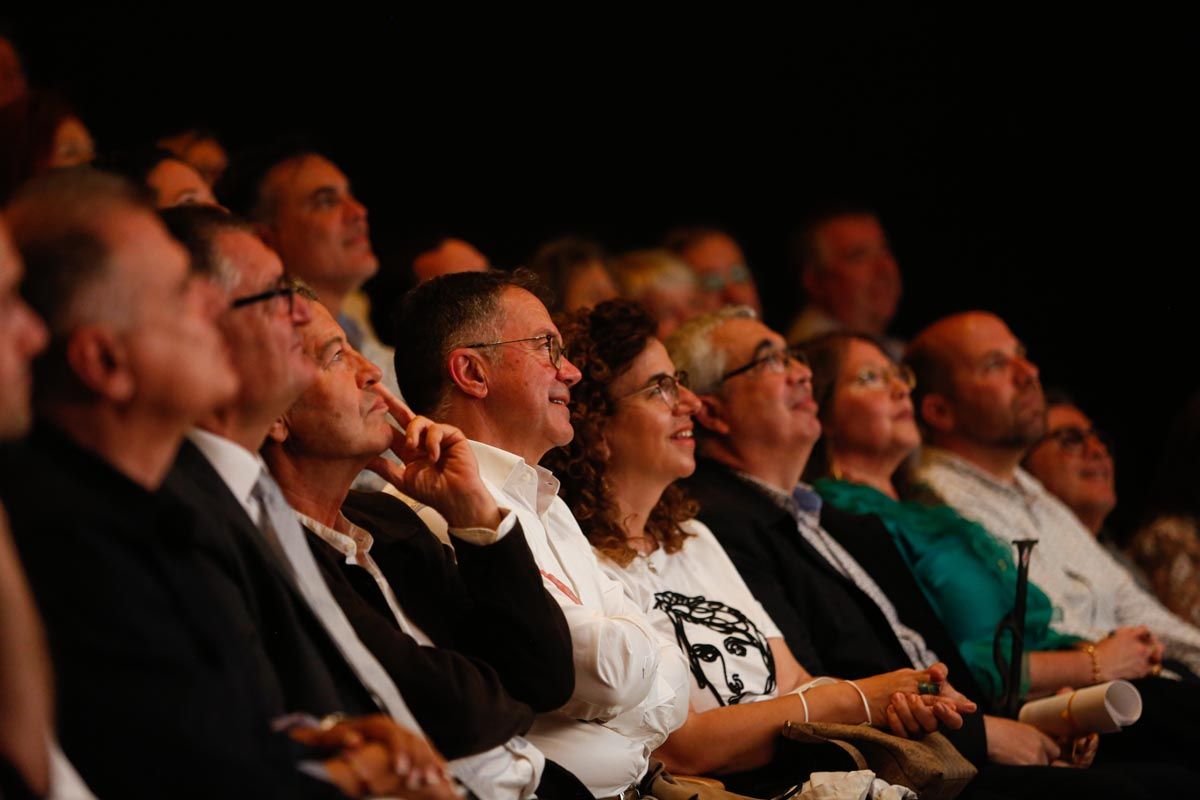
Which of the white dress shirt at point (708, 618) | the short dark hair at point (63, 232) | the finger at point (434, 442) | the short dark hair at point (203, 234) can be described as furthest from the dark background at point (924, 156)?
the short dark hair at point (63, 232)

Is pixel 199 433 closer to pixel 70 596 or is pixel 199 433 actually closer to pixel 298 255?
pixel 70 596

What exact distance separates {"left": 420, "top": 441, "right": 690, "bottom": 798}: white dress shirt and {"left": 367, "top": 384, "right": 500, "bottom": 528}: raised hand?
11 cm

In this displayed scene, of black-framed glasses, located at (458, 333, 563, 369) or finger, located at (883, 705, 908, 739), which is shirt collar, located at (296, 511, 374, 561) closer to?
black-framed glasses, located at (458, 333, 563, 369)

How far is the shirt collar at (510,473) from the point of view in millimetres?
2512

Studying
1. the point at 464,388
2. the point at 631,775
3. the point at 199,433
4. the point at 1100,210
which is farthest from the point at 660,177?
the point at 199,433

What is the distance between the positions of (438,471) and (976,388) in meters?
2.49

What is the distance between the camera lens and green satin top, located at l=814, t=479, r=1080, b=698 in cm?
361

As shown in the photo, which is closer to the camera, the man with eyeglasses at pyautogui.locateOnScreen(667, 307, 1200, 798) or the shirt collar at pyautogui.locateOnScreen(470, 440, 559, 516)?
the shirt collar at pyautogui.locateOnScreen(470, 440, 559, 516)

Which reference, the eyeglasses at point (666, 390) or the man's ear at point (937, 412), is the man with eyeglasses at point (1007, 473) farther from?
the eyeglasses at point (666, 390)

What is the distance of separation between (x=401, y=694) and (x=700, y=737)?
86 centimetres

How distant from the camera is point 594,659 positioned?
7.46ft

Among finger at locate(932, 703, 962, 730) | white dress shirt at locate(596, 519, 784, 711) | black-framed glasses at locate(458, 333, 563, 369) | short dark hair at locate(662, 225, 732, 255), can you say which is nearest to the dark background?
short dark hair at locate(662, 225, 732, 255)

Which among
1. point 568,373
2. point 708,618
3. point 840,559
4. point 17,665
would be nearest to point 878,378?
point 840,559

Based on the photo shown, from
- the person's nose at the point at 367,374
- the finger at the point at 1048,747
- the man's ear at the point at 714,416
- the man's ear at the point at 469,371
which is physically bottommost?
the finger at the point at 1048,747
